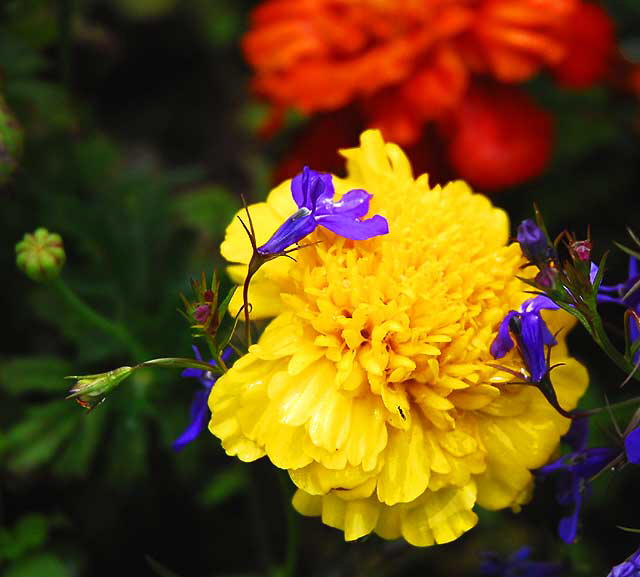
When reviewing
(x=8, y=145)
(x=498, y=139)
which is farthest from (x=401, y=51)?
(x=8, y=145)

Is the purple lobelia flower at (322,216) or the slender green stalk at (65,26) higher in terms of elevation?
the slender green stalk at (65,26)

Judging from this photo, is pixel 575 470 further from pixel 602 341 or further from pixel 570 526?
pixel 602 341

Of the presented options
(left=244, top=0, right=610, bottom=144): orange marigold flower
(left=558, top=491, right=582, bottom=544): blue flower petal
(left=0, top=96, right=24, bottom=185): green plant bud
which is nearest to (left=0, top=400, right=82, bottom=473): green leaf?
(left=0, top=96, right=24, bottom=185): green plant bud

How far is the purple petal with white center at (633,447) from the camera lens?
0.72 metres

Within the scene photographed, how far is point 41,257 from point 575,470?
0.56 metres

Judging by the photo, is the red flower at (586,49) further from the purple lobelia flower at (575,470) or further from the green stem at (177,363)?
the green stem at (177,363)

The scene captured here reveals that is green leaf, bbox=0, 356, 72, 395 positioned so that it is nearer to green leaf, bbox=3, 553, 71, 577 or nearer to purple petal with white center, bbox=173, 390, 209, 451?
green leaf, bbox=3, 553, 71, 577

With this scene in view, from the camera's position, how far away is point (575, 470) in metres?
0.83

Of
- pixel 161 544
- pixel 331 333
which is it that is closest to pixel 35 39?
pixel 161 544

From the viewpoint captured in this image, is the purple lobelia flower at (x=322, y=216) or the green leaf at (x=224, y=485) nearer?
the purple lobelia flower at (x=322, y=216)

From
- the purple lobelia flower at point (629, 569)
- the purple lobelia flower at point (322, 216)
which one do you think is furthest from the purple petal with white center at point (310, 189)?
the purple lobelia flower at point (629, 569)

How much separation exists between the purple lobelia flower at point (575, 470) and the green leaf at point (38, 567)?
0.61 metres

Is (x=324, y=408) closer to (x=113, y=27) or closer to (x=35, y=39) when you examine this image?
(x=35, y=39)

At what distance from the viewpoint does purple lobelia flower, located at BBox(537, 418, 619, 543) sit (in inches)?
32.2
